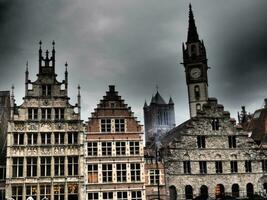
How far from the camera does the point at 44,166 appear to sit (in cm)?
4084

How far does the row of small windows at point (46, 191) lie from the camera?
40000mm

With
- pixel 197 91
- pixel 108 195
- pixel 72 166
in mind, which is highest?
pixel 197 91

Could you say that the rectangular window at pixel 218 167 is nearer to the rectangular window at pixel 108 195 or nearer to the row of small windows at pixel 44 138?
the rectangular window at pixel 108 195

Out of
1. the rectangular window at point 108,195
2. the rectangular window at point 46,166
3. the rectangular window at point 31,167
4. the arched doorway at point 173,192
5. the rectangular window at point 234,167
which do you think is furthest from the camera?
the rectangular window at point 234,167

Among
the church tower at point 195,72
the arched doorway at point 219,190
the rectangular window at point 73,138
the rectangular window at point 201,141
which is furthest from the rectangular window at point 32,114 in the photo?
the church tower at point 195,72

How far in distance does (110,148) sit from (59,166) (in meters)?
5.38

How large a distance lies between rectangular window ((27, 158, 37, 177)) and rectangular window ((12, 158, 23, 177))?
2.16 ft

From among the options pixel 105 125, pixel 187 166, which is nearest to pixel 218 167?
pixel 187 166

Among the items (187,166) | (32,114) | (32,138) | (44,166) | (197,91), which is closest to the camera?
(44,166)

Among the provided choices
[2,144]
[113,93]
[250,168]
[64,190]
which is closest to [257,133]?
[250,168]

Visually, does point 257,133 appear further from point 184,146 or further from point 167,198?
point 167,198

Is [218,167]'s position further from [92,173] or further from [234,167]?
[92,173]

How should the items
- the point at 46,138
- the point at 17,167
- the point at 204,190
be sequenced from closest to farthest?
the point at 17,167
the point at 46,138
the point at 204,190

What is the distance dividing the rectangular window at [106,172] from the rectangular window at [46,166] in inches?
210
